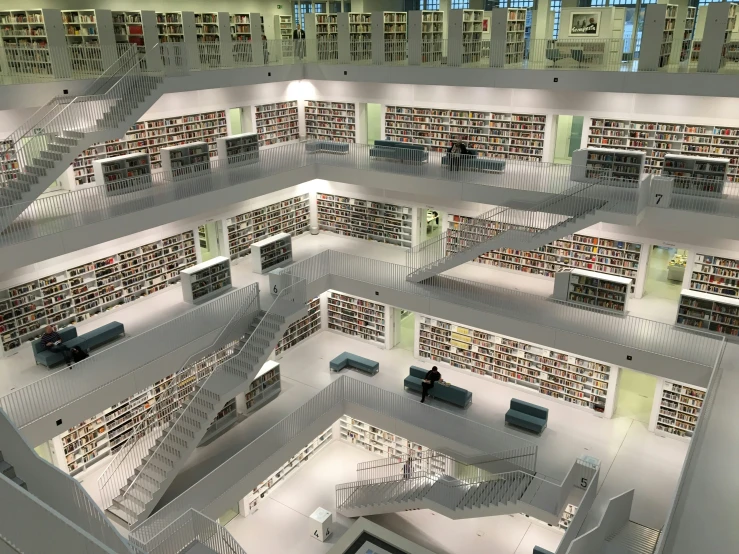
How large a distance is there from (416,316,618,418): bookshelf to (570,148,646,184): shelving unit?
12.8ft

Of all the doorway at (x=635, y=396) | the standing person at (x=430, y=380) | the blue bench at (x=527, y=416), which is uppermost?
the standing person at (x=430, y=380)

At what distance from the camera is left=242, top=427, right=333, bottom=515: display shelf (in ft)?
42.9

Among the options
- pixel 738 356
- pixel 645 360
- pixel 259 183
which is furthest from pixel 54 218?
pixel 738 356

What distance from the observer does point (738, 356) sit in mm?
10734

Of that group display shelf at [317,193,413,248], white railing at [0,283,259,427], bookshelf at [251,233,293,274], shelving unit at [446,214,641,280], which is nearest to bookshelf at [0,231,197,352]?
bookshelf at [251,233,293,274]

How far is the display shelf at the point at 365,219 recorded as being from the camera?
1656 cm

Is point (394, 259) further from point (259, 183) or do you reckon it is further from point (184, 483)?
point (184, 483)

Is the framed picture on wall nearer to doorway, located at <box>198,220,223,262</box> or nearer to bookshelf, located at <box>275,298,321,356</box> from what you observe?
bookshelf, located at <box>275,298,321,356</box>

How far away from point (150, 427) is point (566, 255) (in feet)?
32.6

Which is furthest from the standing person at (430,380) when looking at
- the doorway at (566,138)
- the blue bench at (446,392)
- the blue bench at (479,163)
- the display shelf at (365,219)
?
the doorway at (566,138)

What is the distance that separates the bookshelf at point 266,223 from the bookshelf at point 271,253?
35.4 inches

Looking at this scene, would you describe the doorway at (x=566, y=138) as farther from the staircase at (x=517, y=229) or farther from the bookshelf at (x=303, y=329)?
the bookshelf at (x=303, y=329)

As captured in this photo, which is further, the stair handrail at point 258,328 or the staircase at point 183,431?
the stair handrail at point 258,328

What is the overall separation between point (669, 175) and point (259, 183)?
892cm
